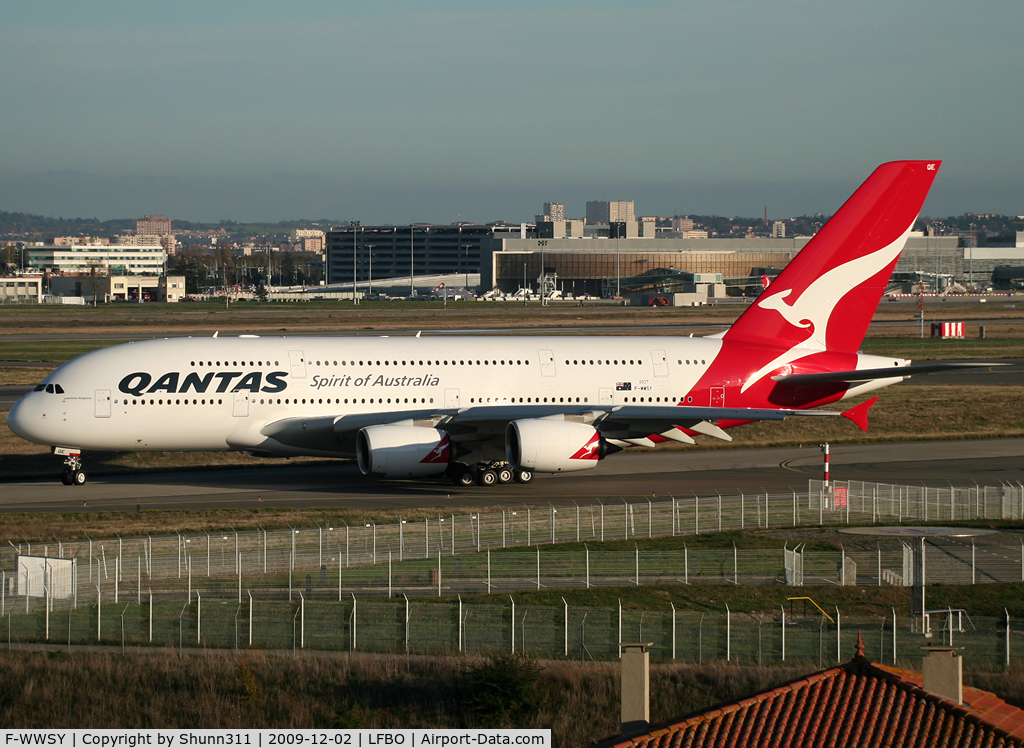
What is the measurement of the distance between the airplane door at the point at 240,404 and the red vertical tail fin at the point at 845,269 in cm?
1938

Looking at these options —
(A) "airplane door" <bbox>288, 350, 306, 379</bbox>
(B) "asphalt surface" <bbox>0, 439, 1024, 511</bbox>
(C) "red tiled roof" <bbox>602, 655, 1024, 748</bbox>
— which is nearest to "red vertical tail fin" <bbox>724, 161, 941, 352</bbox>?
(B) "asphalt surface" <bbox>0, 439, 1024, 511</bbox>

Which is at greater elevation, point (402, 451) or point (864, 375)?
point (864, 375)

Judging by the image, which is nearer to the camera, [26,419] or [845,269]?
[26,419]

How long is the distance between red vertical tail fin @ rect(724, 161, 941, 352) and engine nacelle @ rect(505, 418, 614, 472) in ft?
32.0

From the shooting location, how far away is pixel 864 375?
44.4m

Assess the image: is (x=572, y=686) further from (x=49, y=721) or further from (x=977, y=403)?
(x=977, y=403)

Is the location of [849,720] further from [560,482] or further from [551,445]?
[560,482]

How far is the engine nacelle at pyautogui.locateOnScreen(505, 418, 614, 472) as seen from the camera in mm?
40469

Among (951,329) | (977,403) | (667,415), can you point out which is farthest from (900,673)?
(951,329)

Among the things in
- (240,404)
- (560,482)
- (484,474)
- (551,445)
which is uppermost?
(240,404)

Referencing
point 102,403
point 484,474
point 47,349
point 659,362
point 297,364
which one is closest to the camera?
point 102,403

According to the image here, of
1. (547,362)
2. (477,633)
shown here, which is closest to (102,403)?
(547,362)

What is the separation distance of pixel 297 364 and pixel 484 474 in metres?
7.95
